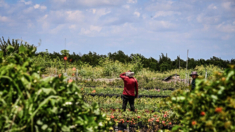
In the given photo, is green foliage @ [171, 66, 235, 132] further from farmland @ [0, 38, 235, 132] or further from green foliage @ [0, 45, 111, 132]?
green foliage @ [0, 45, 111, 132]

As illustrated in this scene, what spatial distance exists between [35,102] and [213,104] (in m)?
1.65

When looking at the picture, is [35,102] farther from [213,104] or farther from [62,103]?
[213,104]

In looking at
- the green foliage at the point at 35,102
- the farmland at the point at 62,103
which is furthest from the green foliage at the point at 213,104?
the green foliage at the point at 35,102

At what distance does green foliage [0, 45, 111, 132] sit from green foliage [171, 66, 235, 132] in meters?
1.03

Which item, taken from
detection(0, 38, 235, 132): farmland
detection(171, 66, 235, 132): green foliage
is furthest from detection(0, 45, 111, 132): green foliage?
detection(171, 66, 235, 132): green foliage

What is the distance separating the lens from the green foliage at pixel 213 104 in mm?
2262

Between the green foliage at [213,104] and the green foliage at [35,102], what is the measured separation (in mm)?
1027

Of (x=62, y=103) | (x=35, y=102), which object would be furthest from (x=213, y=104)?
(x=35, y=102)

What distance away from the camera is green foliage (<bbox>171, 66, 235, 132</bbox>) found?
7.42 feet

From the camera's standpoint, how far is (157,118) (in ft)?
22.7

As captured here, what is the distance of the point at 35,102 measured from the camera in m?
2.28

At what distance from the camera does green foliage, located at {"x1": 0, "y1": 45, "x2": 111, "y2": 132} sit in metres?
2.23

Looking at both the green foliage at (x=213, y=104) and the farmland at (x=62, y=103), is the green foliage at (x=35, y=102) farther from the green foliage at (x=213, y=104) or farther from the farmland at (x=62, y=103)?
the green foliage at (x=213, y=104)

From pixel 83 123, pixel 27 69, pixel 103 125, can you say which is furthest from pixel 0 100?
pixel 103 125
